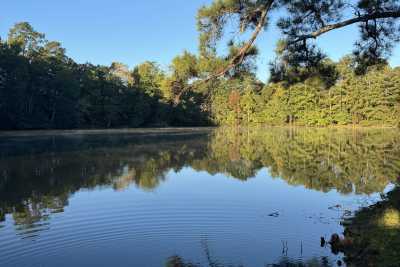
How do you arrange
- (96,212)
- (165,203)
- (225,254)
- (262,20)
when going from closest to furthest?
(225,254) < (262,20) < (96,212) < (165,203)

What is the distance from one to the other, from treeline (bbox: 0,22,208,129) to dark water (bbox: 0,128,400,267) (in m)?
19.6

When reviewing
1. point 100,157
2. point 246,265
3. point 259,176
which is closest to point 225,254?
point 246,265

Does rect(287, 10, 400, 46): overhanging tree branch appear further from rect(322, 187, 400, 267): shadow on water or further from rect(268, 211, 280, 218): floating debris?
rect(268, 211, 280, 218): floating debris

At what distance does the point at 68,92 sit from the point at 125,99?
42.9 ft

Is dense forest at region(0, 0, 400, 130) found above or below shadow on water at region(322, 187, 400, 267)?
above

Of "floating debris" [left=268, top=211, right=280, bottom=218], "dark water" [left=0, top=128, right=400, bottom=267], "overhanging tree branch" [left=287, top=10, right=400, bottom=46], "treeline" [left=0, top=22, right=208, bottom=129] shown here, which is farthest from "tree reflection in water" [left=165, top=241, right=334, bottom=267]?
"treeline" [left=0, top=22, right=208, bottom=129]

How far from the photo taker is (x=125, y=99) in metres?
69.9

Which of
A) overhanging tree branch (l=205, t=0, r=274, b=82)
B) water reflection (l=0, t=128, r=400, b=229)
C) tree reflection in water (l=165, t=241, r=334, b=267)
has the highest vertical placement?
overhanging tree branch (l=205, t=0, r=274, b=82)

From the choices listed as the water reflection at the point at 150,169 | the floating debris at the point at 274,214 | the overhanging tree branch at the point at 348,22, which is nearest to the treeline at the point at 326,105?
the water reflection at the point at 150,169

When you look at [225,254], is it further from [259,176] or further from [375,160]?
[375,160]

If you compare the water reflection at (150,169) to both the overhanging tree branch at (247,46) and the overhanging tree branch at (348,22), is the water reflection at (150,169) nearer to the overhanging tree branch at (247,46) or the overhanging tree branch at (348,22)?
the overhanging tree branch at (247,46)

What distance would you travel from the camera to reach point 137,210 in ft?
34.6

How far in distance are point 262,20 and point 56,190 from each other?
29.3 ft

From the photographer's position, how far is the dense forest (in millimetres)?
7680
